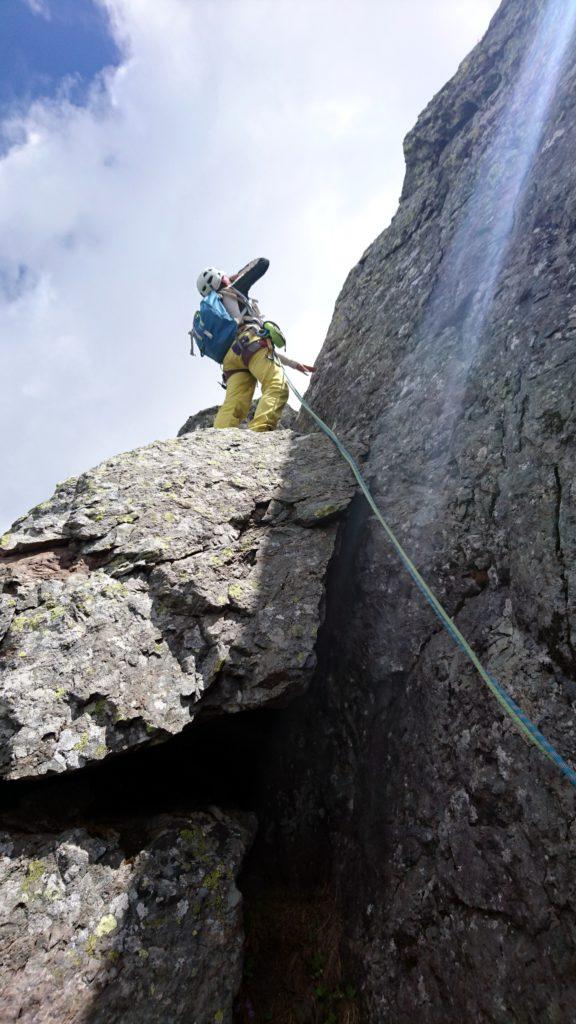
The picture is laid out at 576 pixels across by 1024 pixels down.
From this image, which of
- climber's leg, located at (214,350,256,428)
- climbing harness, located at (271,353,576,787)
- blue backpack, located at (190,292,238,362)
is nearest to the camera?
climbing harness, located at (271,353,576,787)

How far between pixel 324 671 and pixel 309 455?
3078 mm

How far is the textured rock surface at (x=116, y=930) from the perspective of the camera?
354cm

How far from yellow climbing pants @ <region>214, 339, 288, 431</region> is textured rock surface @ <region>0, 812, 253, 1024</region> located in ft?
21.9

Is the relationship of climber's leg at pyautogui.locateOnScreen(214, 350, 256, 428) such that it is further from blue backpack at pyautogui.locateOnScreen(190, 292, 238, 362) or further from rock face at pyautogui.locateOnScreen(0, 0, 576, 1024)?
rock face at pyautogui.locateOnScreen(0, 0, 576, 1024)

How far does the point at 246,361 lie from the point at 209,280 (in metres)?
1.88

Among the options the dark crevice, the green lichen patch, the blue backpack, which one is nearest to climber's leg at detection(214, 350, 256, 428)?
the blue backpack

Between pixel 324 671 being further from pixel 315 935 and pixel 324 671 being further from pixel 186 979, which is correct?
pixel 186 979

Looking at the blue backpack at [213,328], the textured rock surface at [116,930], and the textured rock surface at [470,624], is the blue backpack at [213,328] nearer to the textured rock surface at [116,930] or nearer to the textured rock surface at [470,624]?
the textured rock surface at [470,624]

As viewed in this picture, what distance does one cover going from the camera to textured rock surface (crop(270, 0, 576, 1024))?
12.4 ft

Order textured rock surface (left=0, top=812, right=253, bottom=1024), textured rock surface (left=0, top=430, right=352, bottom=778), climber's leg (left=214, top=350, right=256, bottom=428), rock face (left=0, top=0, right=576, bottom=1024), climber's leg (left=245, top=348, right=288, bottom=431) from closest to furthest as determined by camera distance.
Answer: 1. textured rock surface (left=0, top=812, right=253, bottom=1024)
2. rock face (left=0, top=0, right=576, bottom=1024)
3. textured rock surface (left=0, top=430, right=352, bottom=778)
4. climber's leg (left=245, top=348, right=288, bottom=431)
5. climber's leg (left=214, top=350, right=256, bottom=428)

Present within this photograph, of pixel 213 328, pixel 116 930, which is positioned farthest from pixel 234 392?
pixel 116 930

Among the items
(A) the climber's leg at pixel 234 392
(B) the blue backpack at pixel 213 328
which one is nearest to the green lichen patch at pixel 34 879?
(A) the climber's leg at pixel 234 392

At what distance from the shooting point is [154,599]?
529 centimetres

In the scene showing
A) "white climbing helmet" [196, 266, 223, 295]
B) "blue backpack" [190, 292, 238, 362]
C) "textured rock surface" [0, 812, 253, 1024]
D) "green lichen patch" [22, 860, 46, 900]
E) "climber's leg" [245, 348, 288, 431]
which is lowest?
"textured rock surface" [0, 812, 253, 1024]
